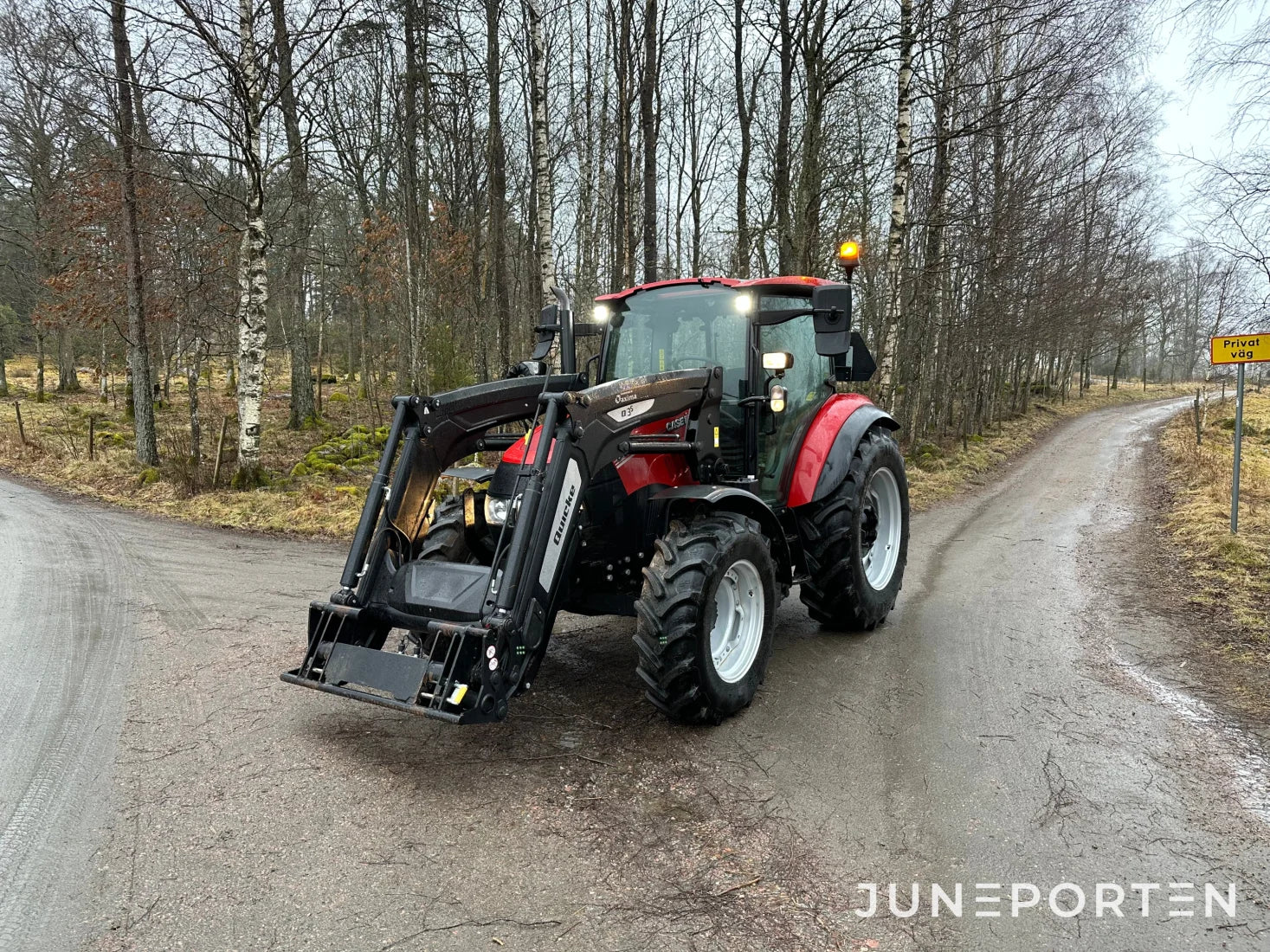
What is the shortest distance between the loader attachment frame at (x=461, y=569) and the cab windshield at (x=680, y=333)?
0.64m

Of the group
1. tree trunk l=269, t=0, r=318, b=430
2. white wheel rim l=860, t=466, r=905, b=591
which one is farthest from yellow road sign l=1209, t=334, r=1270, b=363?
tree trunk l=269, t=0, r=318, b=430

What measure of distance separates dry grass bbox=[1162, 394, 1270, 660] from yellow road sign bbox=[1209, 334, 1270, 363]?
1840mm

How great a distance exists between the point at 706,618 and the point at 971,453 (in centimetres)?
1646

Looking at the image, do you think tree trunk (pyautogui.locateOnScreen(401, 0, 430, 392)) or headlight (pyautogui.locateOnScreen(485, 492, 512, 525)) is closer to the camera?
headlight (pyautogui.locateOnScreen(485, 492, 512, 525))

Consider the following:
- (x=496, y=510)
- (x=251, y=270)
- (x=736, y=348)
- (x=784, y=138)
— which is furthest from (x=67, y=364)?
(x=736, y=348)

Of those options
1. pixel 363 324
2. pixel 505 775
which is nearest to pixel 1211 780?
pixel 505 775

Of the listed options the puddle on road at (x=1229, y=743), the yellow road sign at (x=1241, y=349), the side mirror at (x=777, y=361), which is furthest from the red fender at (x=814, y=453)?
the yellow road sign at (x=1241, y=349)

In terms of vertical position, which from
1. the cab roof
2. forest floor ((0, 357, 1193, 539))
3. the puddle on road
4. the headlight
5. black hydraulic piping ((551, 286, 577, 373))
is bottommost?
the puddle on road

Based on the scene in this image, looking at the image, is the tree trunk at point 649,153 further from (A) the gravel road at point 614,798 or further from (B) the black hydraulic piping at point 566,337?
(A) the gravel road at point 614,798

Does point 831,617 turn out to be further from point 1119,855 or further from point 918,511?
point 918,511

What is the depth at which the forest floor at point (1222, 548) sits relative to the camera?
548 cm

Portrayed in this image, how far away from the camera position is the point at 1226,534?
8.48 metres

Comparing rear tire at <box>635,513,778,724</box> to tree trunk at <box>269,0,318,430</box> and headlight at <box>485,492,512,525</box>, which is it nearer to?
headlight at <box>485,492,512,525</box>

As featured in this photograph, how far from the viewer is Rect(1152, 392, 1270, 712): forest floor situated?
18.0 ft
